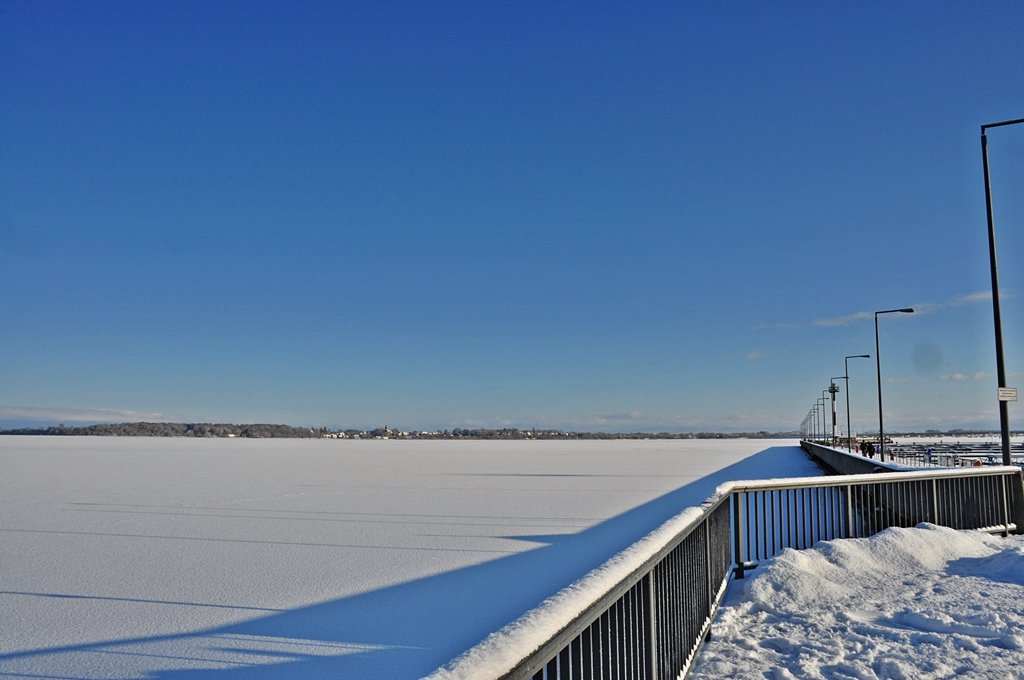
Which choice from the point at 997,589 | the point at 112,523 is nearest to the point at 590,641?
the point at 997,589

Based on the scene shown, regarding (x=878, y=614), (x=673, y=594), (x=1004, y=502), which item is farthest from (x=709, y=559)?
(x=1004, y=502)

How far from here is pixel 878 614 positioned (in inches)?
273

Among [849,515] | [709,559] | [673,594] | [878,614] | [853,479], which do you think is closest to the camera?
[673,594]

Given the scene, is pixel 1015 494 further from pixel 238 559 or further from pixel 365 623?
pixel 238 559

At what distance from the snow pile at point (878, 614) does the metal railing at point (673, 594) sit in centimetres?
40

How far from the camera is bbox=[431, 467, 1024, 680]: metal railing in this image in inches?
97.8

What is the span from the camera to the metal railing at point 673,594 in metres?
2.48

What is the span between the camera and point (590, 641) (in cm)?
304

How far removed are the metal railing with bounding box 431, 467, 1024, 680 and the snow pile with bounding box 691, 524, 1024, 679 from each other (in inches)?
15.7

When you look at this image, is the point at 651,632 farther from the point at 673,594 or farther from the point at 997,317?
the point at 997,317

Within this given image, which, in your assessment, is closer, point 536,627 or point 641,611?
point 536,627

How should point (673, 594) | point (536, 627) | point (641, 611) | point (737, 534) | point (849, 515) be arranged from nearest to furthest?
point (536, 627) < point (641, 611) < point (673, 594) < point (737, 534) < point (849, 515)

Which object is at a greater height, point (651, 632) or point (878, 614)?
point (651, 632)

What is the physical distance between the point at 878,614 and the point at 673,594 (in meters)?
3.28
